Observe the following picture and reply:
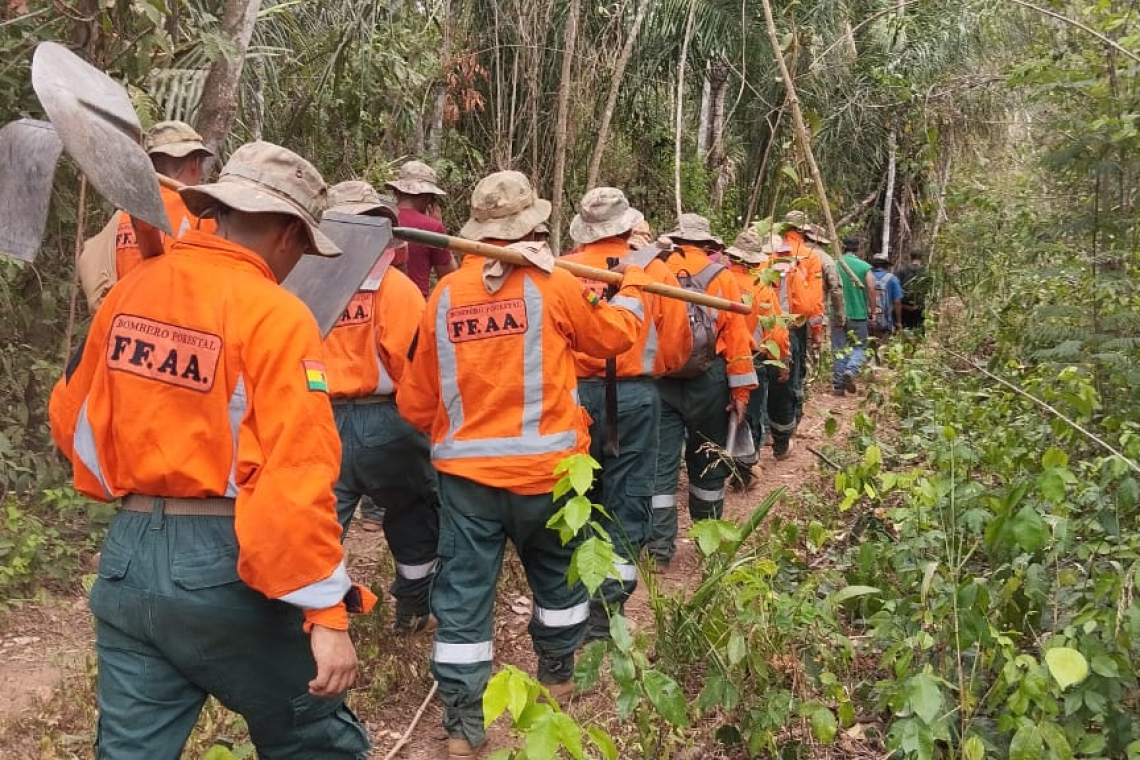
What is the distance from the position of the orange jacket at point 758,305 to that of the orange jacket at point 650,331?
0.84m

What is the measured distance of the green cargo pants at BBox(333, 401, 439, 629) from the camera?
14.6ft

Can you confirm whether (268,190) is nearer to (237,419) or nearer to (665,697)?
(237,419)

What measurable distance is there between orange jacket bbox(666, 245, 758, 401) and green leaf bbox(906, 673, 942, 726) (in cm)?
357

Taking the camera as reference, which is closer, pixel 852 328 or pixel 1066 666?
pixel 1066 666

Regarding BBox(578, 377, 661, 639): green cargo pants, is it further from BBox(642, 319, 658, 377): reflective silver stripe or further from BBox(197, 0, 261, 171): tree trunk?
BBox(197, 0, 261, 171): tree trunk

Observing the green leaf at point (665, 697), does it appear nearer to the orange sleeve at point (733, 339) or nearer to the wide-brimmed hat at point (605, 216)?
the wide-brimmed hat at point (605, 216)

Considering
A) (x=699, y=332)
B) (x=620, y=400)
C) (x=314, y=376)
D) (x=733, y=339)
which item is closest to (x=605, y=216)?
(x=620, y=400)

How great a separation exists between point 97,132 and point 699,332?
410 cm

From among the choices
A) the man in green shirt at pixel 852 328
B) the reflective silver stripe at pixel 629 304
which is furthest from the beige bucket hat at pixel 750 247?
the man in green shirt at pixel 852 328

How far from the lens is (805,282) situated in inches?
357

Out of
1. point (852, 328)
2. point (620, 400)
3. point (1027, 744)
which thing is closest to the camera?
point (1027, 744)

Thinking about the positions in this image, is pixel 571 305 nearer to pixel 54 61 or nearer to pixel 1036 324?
pixel 54 61

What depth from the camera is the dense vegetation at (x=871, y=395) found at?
304cm

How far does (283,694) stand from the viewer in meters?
2.45
